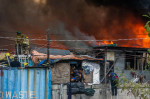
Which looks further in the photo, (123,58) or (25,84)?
(123,58)

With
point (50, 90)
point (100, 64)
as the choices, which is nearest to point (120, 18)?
point (100, 64)

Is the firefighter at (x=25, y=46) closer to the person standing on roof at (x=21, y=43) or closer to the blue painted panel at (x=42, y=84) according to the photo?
the person standing on roof at (x=21, y=43)

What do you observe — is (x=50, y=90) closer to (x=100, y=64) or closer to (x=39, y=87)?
(x=39, y=87)

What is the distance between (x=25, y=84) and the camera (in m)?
12.2

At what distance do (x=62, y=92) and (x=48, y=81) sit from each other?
99cm

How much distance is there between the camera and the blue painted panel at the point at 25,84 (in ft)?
39.8

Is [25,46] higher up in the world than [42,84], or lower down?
higher up

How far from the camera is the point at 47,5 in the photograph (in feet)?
82.9

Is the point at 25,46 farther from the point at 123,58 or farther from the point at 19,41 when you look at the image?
the point at 123,58

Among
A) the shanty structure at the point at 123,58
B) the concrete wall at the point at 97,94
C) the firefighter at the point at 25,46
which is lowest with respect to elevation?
the concrete wall at the point at 97,94

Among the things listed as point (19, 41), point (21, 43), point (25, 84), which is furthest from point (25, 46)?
point (25, 84)

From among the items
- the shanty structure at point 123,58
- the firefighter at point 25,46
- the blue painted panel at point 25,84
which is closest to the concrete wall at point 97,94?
the blue painted panel at point 25,84

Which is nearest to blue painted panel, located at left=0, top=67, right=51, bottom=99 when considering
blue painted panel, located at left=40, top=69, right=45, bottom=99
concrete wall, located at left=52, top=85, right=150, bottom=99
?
blue painted panel, located at left=40, top=69, right=45, bottom=99

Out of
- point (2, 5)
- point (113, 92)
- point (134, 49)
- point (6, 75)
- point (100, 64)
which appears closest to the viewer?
point (6, 75)
